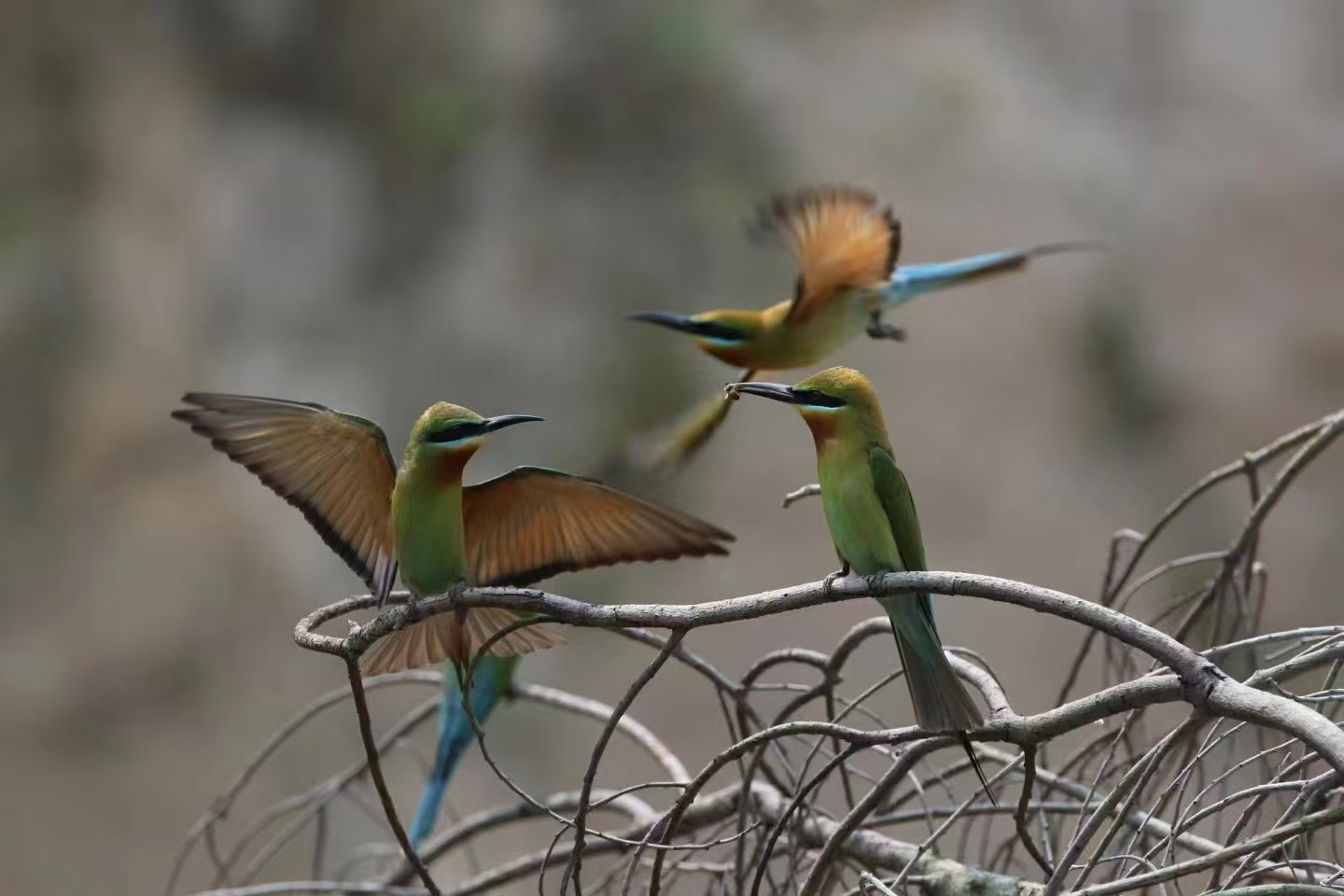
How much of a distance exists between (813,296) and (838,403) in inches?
14.7

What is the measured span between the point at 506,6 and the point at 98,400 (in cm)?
211

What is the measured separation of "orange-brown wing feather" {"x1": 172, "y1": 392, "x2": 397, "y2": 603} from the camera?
1099mm

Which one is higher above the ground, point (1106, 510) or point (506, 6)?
point (506, 6)

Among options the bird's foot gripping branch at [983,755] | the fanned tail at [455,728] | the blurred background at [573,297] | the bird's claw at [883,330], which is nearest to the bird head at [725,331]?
the bird's claw at [883,330]

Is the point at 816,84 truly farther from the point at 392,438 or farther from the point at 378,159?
the point at 392,438

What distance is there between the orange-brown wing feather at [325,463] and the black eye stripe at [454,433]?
53 mm

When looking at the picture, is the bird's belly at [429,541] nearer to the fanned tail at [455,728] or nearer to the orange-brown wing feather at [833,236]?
the orange-brown wing feather at [833,236]

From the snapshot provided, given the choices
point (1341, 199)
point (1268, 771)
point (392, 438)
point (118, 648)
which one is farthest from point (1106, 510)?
point (1268, 771)

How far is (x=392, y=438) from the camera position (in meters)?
4.61

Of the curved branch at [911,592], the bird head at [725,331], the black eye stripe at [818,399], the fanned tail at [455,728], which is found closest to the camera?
the curved branch at [911,592]

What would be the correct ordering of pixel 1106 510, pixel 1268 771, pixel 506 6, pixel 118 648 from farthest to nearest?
1. pixel 506 6
2. pixel 1106 510
3. pixel 118 648
4. pixel 1268 771

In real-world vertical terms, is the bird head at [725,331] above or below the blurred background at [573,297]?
below

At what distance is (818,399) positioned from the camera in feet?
3.48

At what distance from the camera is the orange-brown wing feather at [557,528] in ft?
3.43
